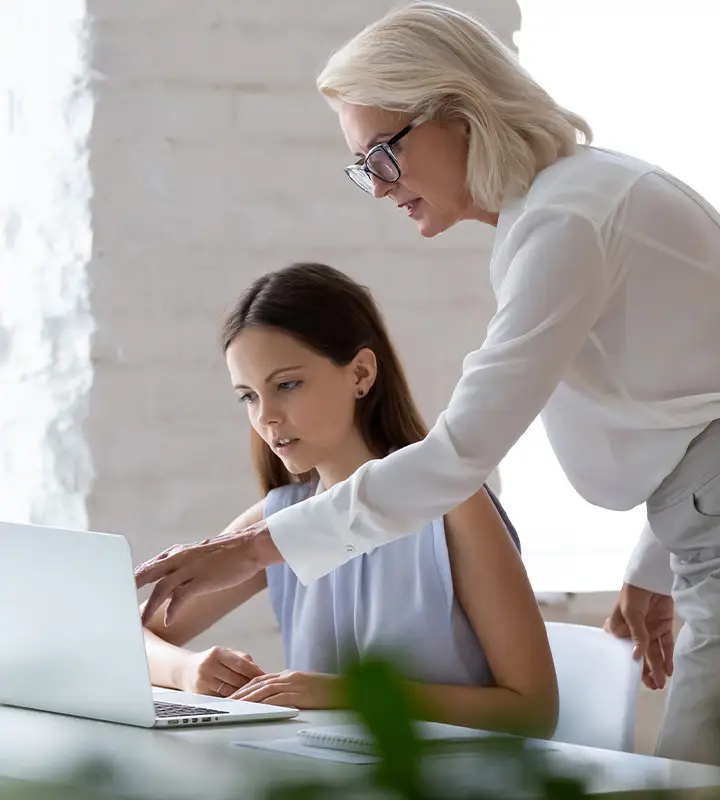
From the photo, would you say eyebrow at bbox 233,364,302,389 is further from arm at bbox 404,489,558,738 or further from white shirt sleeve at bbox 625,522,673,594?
white shirt sleeve at bbox 625,522,673,594

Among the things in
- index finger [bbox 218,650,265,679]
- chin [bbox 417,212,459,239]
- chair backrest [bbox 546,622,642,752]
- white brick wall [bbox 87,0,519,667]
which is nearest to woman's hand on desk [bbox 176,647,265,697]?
index finger [bbox 218,650,265,679]

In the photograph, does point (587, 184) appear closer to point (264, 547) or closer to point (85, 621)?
point (264, 547)

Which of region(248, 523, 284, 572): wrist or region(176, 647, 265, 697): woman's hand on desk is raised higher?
region(248, 523, 284, 572): wrist

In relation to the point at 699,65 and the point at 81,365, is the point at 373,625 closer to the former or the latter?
the point at 81,365

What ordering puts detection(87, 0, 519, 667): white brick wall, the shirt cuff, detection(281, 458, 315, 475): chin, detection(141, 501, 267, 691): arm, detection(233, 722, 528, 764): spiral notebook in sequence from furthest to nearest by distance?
1. detection(87, 0, 519, 667): white brick wall
2. detection(141, 501, 267, 691): arm
3. detection(281, 458, 315, 475): chin
4. the shirt cuff
5. detection(233, 722, 528, 764): spiral notebook

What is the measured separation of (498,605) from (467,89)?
594 mm

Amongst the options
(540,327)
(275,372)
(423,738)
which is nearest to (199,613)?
(275,372)

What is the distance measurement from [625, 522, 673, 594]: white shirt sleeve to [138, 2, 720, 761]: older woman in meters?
0.11

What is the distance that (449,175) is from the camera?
1.32 metres

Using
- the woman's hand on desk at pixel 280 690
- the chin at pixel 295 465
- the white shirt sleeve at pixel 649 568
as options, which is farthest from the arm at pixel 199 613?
the white shirt sleeve at pixel 649 568

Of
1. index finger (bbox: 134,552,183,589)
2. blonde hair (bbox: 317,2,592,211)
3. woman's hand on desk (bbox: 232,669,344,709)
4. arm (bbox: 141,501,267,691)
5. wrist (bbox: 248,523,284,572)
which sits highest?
blonde hair (bbox: 317,2,592,211)

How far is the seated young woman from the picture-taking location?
1.49m

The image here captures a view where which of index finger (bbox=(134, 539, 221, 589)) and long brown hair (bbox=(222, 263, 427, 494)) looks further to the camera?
long brown hair (bbox=(222, 263, 427, 494))

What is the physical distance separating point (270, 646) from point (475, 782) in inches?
82.2
